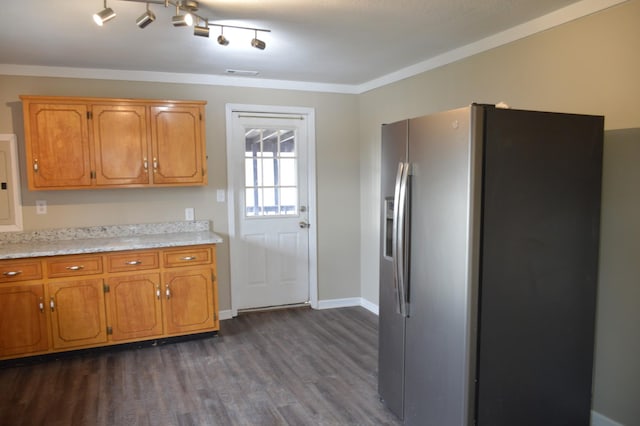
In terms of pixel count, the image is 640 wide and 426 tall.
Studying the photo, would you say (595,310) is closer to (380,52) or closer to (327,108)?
(380,52)

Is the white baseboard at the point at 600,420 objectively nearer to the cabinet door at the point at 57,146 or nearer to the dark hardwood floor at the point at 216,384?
the dark hardwood floor at the point at 216,384

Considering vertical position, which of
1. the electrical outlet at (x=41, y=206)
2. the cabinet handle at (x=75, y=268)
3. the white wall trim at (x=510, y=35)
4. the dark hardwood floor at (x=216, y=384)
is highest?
the white wall trim at (x=510, y=35)

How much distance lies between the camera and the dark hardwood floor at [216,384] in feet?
8.96

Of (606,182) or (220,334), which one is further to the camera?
(220,334)

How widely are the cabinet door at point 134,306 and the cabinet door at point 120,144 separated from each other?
2.86 feet

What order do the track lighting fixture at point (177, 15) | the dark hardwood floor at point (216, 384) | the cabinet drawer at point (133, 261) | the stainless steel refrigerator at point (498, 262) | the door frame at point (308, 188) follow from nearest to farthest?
the stainless steel refrigerator at point (498, 262), the track lighting fixture at point (177, 15), the dark hardwood floor at point (216, 384), the cabinet drawer at point (133, 261), the door frame at point (308, 188)

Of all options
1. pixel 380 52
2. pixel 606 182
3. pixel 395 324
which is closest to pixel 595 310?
pixel 606 182

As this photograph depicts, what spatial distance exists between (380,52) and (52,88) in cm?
283

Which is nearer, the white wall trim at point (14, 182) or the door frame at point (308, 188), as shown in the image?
the white wall trim at point (14, 182)

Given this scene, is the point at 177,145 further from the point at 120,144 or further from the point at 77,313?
the point at 77,313

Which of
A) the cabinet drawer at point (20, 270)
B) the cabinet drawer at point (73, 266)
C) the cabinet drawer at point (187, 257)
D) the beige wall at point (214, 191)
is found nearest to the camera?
the cabinet drawer at point (20, 270)

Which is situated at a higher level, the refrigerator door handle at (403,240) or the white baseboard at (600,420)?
the refrigerator door handle at (403,240)

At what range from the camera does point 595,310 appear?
2.40 metres

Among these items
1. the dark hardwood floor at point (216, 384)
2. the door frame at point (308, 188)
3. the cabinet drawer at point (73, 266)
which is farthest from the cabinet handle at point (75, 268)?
the door frame at point (308, 188)
